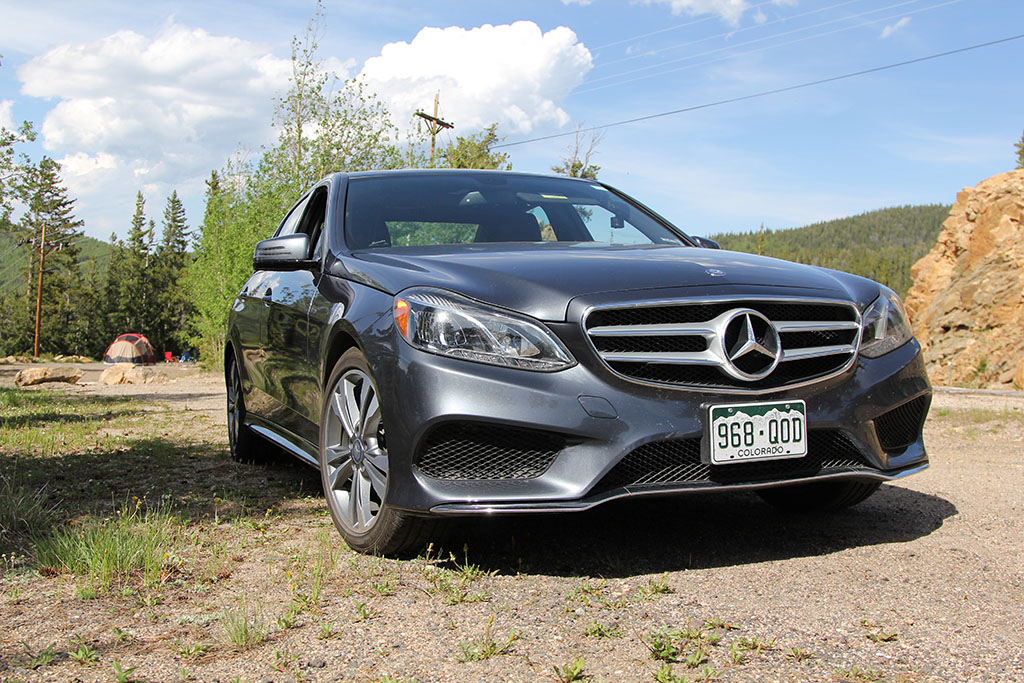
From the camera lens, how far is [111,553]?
347cm

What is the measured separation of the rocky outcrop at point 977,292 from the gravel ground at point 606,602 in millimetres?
23725

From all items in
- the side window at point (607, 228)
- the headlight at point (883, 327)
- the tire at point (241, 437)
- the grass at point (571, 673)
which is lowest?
the tire at point (241, 437)

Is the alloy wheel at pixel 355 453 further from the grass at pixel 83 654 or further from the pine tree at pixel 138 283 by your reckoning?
the pine tree at pixel 138 283

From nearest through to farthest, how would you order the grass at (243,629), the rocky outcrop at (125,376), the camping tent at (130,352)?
1. the grass at (243,629)
2. the rocky outcrop at (125,376)
3. the camping tent at (130,352)

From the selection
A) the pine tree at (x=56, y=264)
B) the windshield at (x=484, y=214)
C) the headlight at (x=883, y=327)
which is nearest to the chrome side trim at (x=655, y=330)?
the headlight at (x=883, y=327)

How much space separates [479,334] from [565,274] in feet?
1.44

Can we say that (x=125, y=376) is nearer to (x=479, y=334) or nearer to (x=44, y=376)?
(x=44, y=376)

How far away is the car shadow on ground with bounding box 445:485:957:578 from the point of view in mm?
3607

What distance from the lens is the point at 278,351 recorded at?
5.07 meters

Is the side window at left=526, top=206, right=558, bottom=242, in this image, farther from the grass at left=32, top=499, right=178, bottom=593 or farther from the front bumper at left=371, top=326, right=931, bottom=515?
the grass at left=32, top=499, right=178, bottom=593

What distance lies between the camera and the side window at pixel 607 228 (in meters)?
4.88

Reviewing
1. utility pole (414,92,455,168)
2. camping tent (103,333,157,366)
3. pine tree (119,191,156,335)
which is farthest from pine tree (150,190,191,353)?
utility pole (414,92,455,168)

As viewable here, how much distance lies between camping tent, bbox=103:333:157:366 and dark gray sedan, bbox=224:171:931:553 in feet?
208

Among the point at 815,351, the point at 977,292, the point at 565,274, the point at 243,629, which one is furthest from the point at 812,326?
the point at 977,292
